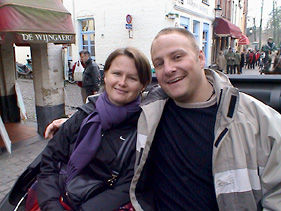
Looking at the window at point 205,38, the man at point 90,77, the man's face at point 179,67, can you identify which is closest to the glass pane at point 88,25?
the window at point 205,38

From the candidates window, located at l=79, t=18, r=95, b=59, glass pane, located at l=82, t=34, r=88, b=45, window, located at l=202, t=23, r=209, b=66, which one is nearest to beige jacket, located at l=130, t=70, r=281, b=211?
window, located at l=79, t=18, r=95, b=59

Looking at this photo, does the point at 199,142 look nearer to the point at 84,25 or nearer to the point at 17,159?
the point at 17,159

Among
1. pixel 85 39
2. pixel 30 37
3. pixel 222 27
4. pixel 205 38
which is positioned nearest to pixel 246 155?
pixel 30 37

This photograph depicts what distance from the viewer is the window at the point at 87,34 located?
14.0 m

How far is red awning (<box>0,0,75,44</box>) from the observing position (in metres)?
4.04

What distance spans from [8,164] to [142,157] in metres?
3.56

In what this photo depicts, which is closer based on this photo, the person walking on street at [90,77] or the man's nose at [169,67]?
the man's nose at [169,67]

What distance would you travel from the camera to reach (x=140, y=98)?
2.11 metres

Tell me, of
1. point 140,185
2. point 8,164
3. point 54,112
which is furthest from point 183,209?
point 54,112

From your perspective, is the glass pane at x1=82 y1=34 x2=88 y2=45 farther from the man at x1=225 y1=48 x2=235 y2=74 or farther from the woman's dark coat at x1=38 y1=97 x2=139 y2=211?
the woman's dark coat at x1=38 y1=97 x2=139 y2=211

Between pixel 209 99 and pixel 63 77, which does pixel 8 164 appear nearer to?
pixel 63 77

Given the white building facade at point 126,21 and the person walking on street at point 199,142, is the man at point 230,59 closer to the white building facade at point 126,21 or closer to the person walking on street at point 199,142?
the white building facade at point 126,21

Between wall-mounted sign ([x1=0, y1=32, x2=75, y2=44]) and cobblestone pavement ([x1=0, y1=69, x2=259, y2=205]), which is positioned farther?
wall-mounted sign ([x1=0, y1=32, x2=75, y2=44])

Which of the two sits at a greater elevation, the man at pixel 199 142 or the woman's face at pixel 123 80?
the woman's face at pixel 123 80
